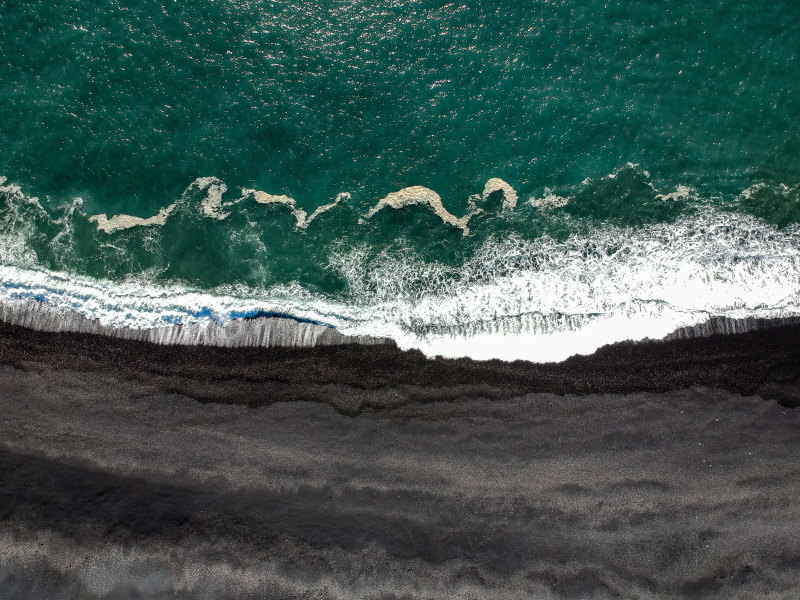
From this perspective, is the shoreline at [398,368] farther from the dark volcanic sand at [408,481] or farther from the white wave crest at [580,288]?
the white wave crest at [580,288]

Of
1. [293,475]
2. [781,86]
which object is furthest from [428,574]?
[781,86]

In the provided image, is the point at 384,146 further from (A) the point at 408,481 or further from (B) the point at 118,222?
(A) the point at 408,481

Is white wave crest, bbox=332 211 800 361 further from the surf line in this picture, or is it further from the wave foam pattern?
the surf line

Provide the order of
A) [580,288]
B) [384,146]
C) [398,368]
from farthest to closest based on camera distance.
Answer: [384,146] < [580,288] < [398,368]

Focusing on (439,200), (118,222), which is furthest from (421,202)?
(118,222)

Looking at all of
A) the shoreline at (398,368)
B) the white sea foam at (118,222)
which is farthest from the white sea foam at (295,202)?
the shoreline at (398,368)

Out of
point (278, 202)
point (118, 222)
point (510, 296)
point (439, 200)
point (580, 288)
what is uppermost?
point (439, 200)

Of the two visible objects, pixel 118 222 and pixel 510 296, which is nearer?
pixel 510 296
